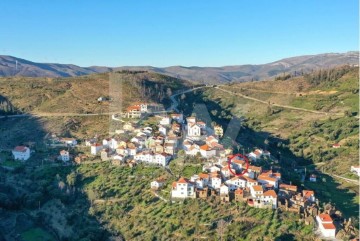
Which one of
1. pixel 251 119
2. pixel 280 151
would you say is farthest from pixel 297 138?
pixel 251 119

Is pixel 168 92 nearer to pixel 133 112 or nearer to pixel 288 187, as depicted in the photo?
pixel 133 112

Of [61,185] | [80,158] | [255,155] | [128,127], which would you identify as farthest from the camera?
[128,127]

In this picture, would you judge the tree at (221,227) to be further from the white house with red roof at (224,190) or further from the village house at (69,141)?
the village house at (69,141)

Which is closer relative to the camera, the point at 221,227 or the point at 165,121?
the point at 221,227

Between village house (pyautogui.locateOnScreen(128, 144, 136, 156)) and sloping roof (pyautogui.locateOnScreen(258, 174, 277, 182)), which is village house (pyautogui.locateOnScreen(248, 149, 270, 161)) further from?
village house (pyautogui.locateOnScreen(128, 144, 136, 156))

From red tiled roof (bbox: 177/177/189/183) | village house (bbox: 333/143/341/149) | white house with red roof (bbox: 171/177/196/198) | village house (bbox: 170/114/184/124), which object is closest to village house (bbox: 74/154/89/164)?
village house (bbox: 170/114/184/124)

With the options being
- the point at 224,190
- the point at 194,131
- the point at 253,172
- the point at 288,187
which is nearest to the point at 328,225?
the point at 288,187

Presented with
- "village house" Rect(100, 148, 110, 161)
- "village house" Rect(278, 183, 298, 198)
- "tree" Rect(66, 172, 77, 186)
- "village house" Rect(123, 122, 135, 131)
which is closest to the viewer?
"village house" Rect(278, 183, 298, 198)

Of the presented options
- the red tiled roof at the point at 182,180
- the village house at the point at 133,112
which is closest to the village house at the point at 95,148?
the village house at the point at 133,112
